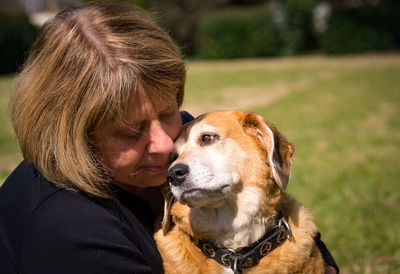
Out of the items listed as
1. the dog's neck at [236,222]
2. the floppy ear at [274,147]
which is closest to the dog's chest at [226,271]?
the dog's neck at [236,222]

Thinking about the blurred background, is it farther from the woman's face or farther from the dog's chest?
the dog's chest

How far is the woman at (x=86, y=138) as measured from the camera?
1799 millimetres

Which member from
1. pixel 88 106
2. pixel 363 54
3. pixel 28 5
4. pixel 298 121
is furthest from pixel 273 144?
pixel 28 5

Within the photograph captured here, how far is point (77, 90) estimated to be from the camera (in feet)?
6.42

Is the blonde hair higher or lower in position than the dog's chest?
higher

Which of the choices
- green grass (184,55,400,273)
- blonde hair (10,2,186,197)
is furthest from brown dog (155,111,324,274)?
green grass (184,55,400,273)

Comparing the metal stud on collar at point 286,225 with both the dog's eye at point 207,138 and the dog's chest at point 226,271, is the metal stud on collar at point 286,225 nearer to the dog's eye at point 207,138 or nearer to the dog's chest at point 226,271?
the dog's chest at point 226,271

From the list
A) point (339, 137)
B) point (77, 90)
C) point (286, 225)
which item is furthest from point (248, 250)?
point (339, 137)

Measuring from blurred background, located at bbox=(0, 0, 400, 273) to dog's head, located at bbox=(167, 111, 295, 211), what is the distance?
85cm

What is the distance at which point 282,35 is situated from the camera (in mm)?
23172

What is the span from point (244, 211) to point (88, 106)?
3.64 ft

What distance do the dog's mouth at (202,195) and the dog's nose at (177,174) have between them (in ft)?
0.22

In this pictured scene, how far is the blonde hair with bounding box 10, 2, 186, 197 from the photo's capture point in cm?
196

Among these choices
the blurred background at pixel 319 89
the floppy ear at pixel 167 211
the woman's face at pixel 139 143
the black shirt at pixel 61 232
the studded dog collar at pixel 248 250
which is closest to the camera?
the black shirt at pixel 61 232
